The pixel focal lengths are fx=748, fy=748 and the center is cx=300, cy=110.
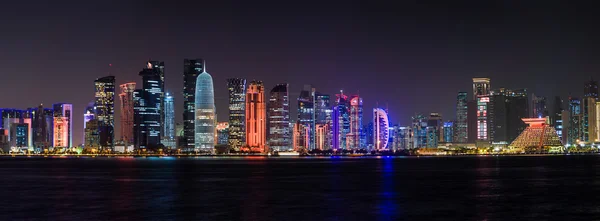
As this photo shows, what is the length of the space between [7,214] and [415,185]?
51332 mm

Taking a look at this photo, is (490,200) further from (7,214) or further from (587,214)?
(7,214)

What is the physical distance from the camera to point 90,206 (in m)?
64.1

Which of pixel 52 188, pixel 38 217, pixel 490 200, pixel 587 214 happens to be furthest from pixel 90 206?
pixel 587 214

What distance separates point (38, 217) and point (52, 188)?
3476cm

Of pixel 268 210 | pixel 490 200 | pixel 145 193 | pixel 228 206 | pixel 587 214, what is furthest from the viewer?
pixel 145 193

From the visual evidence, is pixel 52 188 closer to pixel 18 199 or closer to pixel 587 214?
pixel 18 199

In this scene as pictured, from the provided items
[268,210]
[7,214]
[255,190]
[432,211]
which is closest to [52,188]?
[255,190]

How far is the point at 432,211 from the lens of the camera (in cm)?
5972

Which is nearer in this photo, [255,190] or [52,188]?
[255,190]

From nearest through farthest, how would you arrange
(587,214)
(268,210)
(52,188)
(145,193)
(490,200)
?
(587,214)
(268,210)
(490,200)
(145,193)
(52,188)

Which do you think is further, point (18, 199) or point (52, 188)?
point (52, 188)

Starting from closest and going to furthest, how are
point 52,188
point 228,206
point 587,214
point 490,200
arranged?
point 587,214
point 228,206
point 490,200
point 52,188

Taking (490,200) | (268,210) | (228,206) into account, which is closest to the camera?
(268,210)

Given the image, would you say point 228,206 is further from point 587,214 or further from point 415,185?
point 415,185
